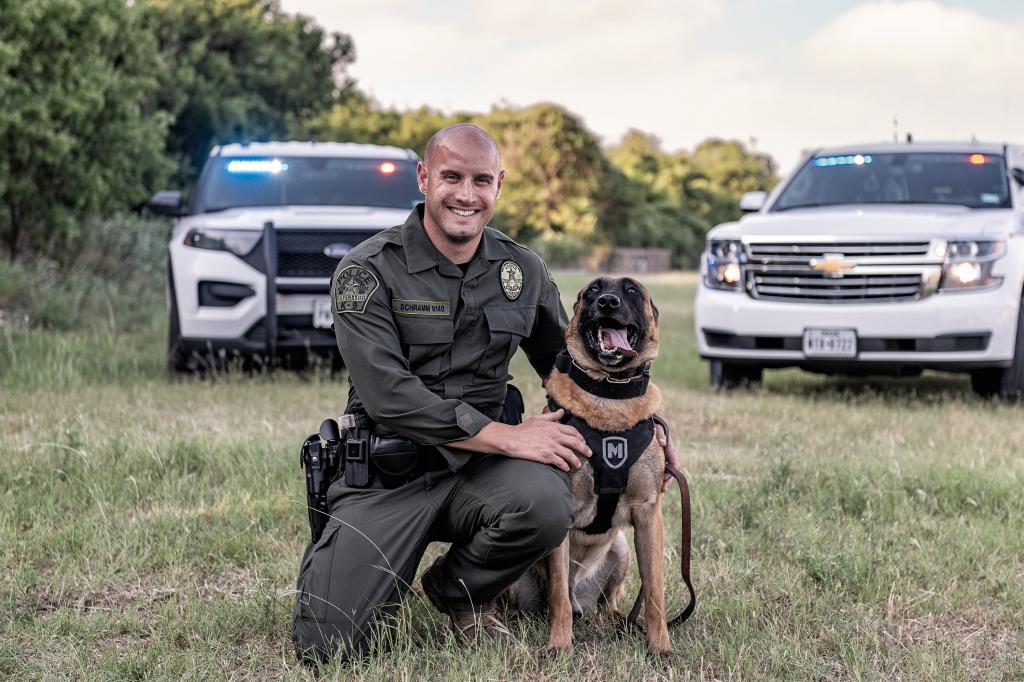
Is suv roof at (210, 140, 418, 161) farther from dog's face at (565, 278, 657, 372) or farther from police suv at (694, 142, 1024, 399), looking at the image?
dog's face at (565, 278, 657, 372)

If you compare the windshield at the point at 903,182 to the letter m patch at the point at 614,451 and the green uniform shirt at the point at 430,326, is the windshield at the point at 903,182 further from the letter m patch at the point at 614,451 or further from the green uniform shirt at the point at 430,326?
the letter m patch at the point at 614,451

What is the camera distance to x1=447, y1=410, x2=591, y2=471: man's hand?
3252 mm

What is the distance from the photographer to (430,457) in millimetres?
3486

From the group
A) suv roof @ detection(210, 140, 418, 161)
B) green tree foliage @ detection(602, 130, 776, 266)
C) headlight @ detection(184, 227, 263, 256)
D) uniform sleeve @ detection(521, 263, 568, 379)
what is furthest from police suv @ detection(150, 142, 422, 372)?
green tree foliage @ detection(602, 130, 776, 266)

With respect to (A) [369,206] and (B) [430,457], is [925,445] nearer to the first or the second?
(B) [430,457]

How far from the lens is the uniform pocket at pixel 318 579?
10.8 ft

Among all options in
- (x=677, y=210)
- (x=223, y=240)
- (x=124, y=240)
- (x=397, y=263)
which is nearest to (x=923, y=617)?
(x=397, y=263)

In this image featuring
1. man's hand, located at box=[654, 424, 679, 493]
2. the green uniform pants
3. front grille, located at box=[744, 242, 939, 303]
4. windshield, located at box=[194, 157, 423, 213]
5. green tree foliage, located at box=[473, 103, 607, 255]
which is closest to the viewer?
the green uniform pants

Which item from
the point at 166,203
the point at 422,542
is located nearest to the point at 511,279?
the point at 422,542

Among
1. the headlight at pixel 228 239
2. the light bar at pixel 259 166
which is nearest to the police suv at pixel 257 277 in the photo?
the headlight at pixel 228 239

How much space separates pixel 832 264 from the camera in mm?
7500

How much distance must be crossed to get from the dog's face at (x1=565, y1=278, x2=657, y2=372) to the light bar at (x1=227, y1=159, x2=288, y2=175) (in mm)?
5769

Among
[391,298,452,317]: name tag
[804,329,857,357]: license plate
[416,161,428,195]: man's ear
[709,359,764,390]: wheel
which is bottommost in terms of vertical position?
[709,359,764,390]: wheel

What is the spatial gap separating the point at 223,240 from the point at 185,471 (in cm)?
301
